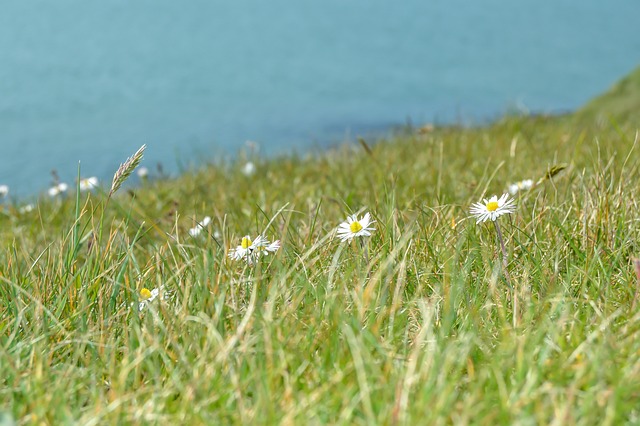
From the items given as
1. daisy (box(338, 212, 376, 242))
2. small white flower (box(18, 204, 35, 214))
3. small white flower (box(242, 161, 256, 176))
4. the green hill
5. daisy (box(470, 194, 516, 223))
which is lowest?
small white flower (box(18, 204, 35, 214))

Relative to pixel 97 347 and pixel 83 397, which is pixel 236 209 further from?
pixel 83 397

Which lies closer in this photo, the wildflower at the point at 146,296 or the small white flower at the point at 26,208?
the wildflower at the point at 146,296

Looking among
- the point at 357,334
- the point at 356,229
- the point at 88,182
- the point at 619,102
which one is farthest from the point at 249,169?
the point at 619,102

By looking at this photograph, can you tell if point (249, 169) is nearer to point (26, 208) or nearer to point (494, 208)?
point (26, 208)

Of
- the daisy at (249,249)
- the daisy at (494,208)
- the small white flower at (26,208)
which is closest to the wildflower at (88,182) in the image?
the daisy at (249,249)

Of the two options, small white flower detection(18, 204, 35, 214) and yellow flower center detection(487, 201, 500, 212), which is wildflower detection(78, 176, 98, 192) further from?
yellow flower center detection(487, 201, 500, 212)

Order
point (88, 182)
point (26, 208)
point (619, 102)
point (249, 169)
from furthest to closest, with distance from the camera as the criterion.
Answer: point (619, 102), point (249, 169), point (26, 208), point (88, 182)

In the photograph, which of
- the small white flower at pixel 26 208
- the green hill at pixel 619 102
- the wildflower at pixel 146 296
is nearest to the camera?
the wildflower at pixel 146 296

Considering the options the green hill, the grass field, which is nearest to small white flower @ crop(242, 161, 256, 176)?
the grass field

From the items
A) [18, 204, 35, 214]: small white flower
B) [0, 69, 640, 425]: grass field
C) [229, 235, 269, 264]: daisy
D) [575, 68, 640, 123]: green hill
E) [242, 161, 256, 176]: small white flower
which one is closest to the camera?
[0, 69, 640, 425]: grass field

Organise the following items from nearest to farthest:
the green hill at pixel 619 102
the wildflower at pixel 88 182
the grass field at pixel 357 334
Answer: the grass field at pixel 357 334 < the wildflower at pixel 88 182 < the green hill at pixel 619 102

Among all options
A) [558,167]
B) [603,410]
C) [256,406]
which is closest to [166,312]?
[256,406]

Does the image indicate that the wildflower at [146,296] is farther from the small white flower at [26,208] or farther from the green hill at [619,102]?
the green hill at [619,102]

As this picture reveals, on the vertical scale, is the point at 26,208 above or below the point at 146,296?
below
